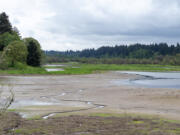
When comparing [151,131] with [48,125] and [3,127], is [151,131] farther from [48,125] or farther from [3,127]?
[3,127]

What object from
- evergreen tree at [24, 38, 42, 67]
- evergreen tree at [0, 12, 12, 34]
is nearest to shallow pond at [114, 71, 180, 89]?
evergreen tree at [24, 38, 42, 67]

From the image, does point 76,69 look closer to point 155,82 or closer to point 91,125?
point 155,82

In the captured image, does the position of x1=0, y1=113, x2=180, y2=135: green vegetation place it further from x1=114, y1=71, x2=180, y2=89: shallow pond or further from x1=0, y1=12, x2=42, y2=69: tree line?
x1=0, y1=12, x2=42, y2=69: tree line

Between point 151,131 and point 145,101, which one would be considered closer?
point 151,131

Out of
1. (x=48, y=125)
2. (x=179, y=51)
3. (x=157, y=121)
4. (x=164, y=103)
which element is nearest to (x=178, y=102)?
(x=164, y=103)

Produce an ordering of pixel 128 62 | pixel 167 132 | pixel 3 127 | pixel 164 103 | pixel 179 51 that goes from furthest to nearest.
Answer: pixel 179 51
pixel 128 62
pixel 164 103
pixel 3 127
pixel 167 132

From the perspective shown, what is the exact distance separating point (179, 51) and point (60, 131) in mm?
195861

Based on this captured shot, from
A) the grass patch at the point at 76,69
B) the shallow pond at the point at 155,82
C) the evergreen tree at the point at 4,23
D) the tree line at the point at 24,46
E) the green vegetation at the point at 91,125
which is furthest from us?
the evergreen tree at the point at 4,23

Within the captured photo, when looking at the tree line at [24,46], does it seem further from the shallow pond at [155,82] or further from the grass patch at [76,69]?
the shallow pond at [155,82]

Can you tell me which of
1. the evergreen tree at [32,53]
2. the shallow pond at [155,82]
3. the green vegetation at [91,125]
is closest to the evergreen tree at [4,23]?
the evergreen tree at [32,53]

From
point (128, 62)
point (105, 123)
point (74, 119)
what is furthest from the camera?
point (128, 62)

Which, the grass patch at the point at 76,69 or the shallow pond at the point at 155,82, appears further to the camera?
the grass patch at the point at 76,69

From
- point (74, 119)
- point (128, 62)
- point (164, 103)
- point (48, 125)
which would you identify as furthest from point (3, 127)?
point (128, 62)

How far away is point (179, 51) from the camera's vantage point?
19638cm
